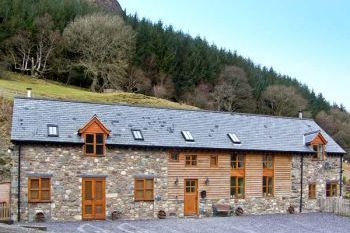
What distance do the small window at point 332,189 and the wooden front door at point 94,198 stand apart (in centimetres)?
1683

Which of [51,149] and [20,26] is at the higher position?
[20,26]

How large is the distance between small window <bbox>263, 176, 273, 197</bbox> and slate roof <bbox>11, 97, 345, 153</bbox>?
2003mm

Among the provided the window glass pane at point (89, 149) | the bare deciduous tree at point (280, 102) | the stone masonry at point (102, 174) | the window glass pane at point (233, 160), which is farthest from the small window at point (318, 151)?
the bare deciduous tree at point (280, 102)

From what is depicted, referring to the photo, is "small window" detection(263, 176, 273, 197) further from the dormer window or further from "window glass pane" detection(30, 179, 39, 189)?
"window glass pane" detection(30, 179, 39, 189)

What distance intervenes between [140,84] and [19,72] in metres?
17.5

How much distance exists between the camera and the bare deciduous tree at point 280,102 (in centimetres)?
8031

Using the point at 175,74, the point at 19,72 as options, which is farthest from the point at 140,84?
the point at 19,72

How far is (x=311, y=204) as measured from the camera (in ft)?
110

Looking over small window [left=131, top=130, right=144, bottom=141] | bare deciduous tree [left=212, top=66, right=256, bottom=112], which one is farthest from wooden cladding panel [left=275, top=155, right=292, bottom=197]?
bare deciduous tree [left=212, top=66, right=256, bottom=112]

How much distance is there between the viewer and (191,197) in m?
29.6

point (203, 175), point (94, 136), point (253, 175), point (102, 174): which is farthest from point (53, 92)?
point (253, 175)

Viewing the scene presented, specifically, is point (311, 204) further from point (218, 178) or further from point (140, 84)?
point (140, 84)

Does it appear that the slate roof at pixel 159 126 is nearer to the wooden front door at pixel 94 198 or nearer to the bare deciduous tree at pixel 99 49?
the wooden front door at pixel 94 198

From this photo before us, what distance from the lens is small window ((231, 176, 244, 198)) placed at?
30.9 m
